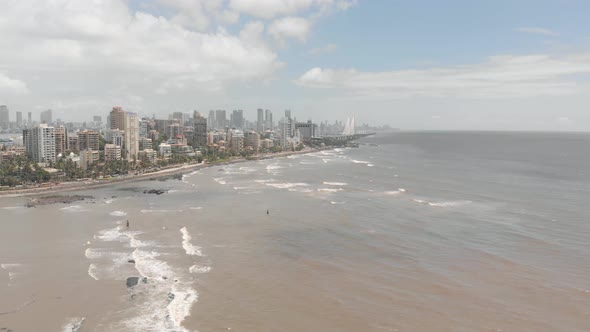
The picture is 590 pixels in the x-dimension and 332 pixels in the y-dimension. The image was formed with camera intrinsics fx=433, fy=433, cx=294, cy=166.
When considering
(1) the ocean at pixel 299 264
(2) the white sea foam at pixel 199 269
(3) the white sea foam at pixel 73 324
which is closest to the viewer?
(3) the white sea foam at pixel 73 324

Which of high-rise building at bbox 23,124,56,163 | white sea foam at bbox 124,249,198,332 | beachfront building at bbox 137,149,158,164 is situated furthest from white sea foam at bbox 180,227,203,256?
high-rise building at bbox 23,124,56,163

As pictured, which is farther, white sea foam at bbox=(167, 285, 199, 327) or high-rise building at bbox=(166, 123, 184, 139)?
high-rise building at bbox=(166, 123, 184, 139)

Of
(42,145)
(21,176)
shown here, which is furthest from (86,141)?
(21,176)

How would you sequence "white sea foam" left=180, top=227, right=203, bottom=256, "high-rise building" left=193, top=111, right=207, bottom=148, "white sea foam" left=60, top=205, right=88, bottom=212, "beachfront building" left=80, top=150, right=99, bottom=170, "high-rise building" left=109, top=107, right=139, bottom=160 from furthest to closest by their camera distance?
"high-rise building" left=193, top=111, right=207, bottom=148 → "high-rise building" left=109, top=107, right=139, bottom=160 → "beachfront building" left=80, top=150, right=99, bottom=170 → "white sea foam" left=60, top=205, right=88, bottom=212 → "white sea foam" left=180, top=227, right=203, bottom=256

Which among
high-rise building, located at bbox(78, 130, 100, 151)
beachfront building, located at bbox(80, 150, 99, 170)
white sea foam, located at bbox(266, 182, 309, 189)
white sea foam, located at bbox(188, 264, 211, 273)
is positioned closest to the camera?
white sea foam, located at bbox(188, 264, 211, 273)

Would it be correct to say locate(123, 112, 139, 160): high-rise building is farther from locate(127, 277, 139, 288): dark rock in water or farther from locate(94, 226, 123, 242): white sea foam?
locate(127, 277, 139, 288): dark rock in water

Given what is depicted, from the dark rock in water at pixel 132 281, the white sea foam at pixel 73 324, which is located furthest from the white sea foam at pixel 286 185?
the white sea foam at pixel 73 324

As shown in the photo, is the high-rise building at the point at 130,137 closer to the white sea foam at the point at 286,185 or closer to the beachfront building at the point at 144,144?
the beachfront building at the point at 144,144

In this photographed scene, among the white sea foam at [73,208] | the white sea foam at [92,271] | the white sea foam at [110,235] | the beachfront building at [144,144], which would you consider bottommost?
the white sea foam at [92,271]
